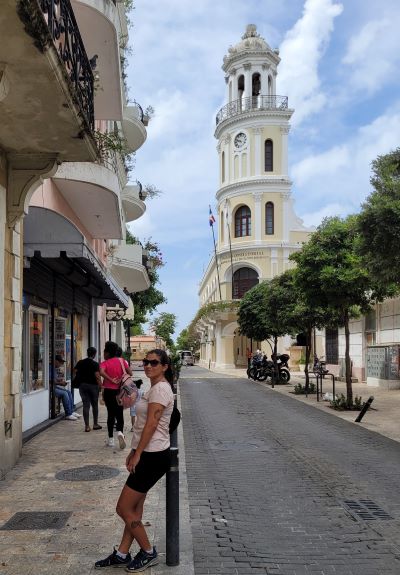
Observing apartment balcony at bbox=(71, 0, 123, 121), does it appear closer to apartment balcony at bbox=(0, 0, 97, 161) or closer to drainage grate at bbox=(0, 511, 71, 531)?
apartment balcony at bbox=(0, 0, 97, 161)

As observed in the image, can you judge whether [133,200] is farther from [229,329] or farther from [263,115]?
[263,115]

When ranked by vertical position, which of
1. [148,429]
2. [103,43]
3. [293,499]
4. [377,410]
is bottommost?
[377,410]

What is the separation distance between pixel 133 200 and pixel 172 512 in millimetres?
19275

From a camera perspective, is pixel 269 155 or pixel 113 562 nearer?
pixel 113 562

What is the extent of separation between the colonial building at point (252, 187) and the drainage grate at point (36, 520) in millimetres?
44539

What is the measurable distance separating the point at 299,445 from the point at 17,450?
489 centimetres

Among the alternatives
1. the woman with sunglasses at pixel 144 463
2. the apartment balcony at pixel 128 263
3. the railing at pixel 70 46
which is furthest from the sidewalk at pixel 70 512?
the apartment balcony at pixel 128 263

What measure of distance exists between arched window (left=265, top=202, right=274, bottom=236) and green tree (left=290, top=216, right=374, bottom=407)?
34965mm

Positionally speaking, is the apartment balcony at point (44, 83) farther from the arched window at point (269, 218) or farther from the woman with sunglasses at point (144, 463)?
the arched window at point (269, 218)

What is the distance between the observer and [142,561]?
15.0 feet

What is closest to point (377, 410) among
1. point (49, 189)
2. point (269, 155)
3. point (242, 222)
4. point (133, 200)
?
point (49, 189)

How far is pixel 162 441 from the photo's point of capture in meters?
4.53

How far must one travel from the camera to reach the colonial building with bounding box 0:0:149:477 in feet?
18.5

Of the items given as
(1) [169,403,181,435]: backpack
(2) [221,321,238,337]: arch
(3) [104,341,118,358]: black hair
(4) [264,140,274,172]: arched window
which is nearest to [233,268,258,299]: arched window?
(2) [221,321,238,337]: arch
